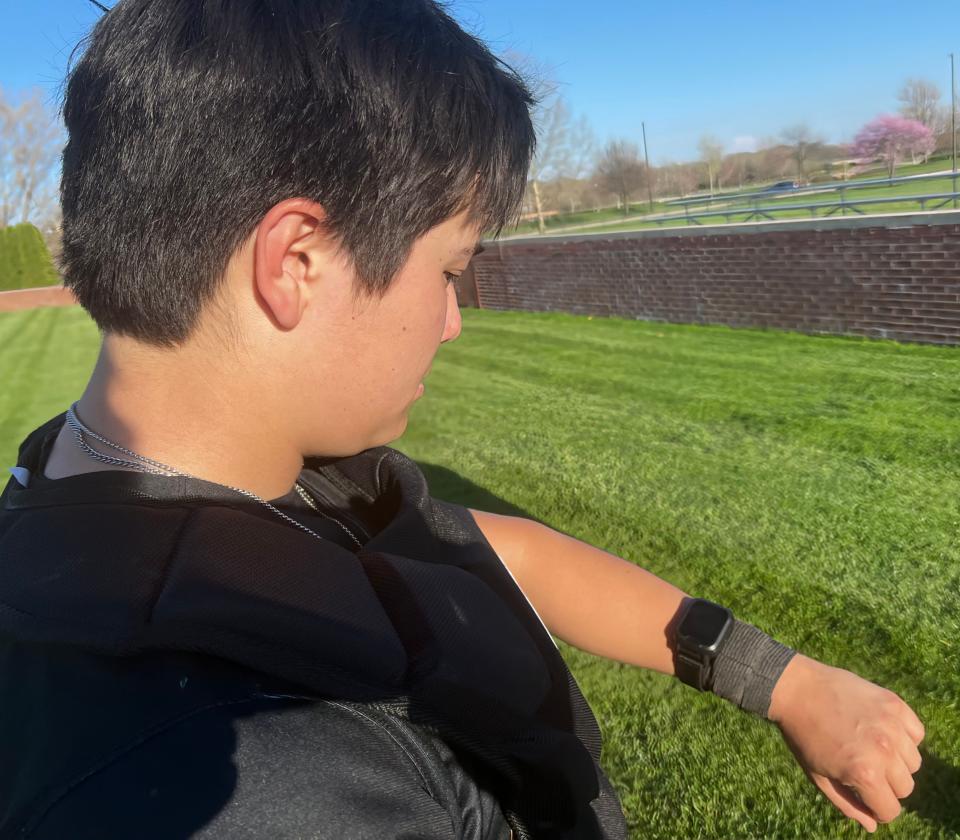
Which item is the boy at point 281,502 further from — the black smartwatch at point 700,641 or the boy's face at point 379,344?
the black smartwatch at point 700,641

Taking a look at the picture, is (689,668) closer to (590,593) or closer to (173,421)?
(590,593)

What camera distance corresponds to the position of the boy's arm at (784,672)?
1.29m

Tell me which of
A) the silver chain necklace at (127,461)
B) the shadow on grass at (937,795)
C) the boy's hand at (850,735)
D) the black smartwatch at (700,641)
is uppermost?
the silver chain necklace at (127,461)

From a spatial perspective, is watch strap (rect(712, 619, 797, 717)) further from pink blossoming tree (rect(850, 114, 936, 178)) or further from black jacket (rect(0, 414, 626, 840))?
pink blossoming tree (rect(850, 114, 936, 178))

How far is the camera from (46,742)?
0.68 metres

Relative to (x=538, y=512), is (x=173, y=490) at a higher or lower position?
higher

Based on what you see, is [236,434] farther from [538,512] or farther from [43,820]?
[538,512]

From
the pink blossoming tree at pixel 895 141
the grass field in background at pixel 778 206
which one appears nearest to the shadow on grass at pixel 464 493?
the grass field in background at pixel 778 206

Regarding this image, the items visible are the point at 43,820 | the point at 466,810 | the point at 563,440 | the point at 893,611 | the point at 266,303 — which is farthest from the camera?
the point at 563,440

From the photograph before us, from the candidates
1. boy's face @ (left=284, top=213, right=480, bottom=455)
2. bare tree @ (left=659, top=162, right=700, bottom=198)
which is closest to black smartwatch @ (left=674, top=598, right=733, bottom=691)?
boy's face @ (left=284, top=213, right=480, bottom=455)

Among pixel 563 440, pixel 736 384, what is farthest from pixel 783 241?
pixel 563 440

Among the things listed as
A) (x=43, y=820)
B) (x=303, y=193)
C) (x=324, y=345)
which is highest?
(x=303, y=193)

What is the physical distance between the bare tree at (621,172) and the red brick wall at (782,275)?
2369 centimetres

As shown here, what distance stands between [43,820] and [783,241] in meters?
8.71
